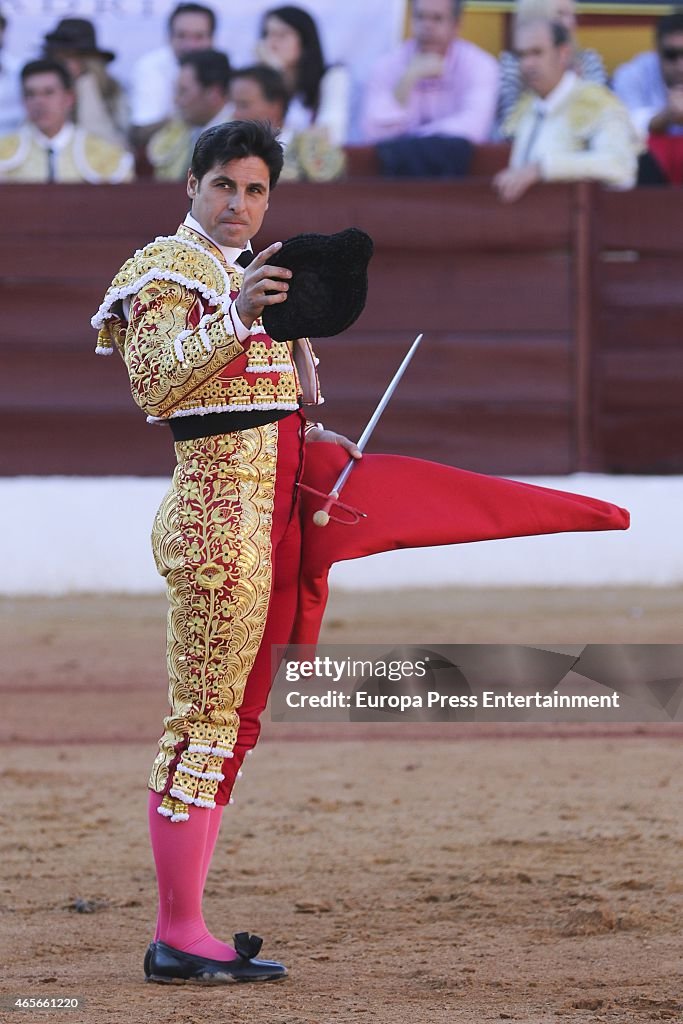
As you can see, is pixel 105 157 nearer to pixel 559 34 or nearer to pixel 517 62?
pixel 517 62

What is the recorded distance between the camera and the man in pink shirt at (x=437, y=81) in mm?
6633

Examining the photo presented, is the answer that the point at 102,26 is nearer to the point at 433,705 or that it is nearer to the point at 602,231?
the point at 602,231

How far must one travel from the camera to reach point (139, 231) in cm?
699

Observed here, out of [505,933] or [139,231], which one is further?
[139,231]

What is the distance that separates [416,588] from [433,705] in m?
3.35

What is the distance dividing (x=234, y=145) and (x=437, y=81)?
4522 millimetres

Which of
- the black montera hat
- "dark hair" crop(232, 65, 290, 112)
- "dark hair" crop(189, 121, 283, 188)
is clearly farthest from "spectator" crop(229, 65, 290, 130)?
the black montera hat

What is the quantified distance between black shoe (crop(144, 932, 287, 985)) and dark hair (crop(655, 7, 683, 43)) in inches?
206

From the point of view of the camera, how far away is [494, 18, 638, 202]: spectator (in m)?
6.55

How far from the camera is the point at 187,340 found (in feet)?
7.40

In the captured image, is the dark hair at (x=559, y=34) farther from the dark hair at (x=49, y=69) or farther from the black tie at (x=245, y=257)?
the black tie at (x=245, y=257)

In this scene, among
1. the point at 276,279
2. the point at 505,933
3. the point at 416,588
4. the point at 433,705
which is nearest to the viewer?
the point at 276,279

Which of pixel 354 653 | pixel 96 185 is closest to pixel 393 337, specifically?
pixel 96 185

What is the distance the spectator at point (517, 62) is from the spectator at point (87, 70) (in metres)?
1.60
